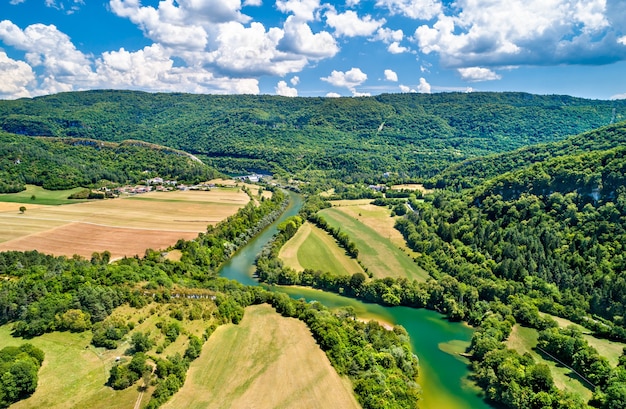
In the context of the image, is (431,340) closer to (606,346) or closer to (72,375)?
(606,346)

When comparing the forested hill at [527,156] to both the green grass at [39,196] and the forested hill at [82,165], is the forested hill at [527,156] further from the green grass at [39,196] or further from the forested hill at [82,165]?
the green grass at [39,196]

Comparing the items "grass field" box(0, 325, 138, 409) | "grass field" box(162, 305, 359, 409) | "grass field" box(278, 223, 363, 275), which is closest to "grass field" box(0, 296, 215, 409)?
"grass field" box(0, 325, 138, 409)

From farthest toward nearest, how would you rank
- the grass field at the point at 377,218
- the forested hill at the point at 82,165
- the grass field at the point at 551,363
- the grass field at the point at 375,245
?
the forested hill at the point at 82,165, the grass field at the point at 377,218, the grass field at the point at 375,245, the grass field at the point at 551,363

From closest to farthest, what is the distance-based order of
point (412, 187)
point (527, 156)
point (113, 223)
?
1. point (113, 223)
2. point (527, 156)
3. point (412, 187)

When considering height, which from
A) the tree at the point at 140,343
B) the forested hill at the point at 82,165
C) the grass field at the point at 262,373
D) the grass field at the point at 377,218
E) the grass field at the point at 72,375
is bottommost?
the grass field at the point at 262,373

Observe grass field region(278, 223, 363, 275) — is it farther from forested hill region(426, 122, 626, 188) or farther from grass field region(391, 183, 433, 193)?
forested hill region(426, 122, 626, 188)

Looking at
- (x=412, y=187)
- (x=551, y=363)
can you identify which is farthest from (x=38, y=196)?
(x=551, y=363)

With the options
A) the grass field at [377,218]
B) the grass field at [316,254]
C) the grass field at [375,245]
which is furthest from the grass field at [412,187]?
the grass field at [316,254]

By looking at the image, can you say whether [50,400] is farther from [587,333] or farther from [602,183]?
[602,183]
